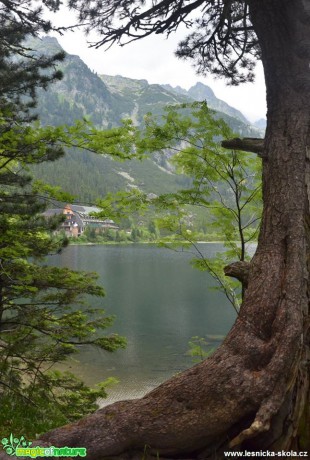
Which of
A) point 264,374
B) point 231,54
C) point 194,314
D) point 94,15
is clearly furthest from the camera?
point 194,314

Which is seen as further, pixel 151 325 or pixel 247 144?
pixel 151 325

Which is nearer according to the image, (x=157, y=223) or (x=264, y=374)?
(x=264, y=374)

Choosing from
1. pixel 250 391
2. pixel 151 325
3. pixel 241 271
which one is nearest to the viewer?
pixel 250 391

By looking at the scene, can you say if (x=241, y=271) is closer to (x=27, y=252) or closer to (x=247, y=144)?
(x=247, y=144)

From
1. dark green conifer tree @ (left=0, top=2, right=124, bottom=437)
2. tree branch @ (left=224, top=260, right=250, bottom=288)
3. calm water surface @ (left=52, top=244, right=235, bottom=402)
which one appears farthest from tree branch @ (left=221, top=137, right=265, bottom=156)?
calm water surface @ (left=52, top=244, right=235, bottom=402)

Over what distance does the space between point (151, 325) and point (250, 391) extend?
29567 millimetres

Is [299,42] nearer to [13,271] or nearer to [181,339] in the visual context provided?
[13,271]

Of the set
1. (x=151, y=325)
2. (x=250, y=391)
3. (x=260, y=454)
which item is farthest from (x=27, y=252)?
(x=151, y=325)

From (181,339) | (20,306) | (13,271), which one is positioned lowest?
(181,339)

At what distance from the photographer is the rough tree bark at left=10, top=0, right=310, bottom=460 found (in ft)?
9.23

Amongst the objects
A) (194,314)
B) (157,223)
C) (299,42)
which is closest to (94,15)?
(299,42)

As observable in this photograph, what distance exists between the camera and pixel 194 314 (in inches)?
1380

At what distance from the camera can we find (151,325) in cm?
3155

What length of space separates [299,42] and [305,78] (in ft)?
1.25
